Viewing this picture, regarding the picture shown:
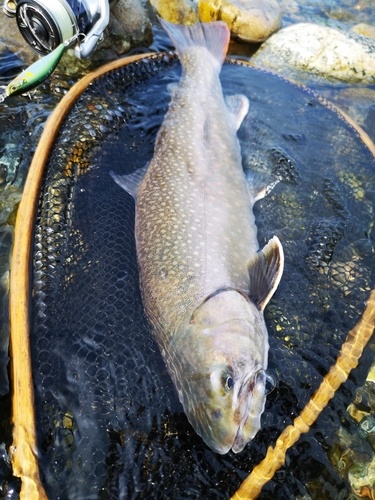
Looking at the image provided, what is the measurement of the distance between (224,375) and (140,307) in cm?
82

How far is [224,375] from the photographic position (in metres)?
2.13

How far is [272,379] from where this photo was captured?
238cm

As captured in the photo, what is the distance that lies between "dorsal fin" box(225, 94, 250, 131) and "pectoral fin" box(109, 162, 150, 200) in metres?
1.23

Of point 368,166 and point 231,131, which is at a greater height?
point 231,131

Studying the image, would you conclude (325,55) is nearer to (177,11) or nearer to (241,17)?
(241,17)

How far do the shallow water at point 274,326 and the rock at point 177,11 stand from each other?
2.85 meters

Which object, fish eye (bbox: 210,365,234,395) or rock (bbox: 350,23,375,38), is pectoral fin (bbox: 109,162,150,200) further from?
rock (bbox: 350,23,375,38)

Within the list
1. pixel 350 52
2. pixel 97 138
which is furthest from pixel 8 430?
pixel 350 52

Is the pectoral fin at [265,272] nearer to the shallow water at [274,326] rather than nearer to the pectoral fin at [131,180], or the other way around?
the shallow water at [274,326]

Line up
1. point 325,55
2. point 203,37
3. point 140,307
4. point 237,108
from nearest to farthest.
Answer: point 140,307 < point 237,108 < point 203,37 < point 325,55

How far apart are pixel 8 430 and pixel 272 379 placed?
1611 millimetres

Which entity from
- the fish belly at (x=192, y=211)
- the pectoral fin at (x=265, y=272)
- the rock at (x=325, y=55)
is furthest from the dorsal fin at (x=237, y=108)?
the rock at (x=325, y=55)

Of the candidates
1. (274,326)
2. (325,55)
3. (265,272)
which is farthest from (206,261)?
(325,55)

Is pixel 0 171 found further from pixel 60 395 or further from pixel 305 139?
pixel 305 139
